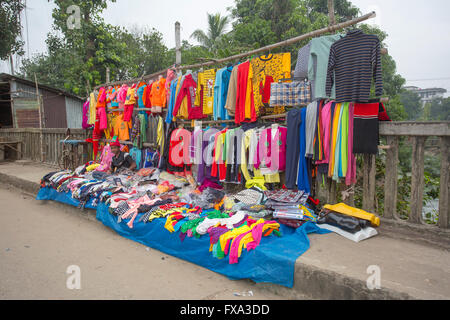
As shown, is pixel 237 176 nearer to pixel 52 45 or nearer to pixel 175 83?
pixel 175 83

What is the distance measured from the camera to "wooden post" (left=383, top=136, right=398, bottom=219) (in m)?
3.78

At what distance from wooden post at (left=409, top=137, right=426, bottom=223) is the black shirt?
571 centimetres

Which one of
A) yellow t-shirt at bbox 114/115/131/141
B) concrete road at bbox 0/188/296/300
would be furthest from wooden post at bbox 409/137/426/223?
yellow t-shirt at bbox 114/115/131/141

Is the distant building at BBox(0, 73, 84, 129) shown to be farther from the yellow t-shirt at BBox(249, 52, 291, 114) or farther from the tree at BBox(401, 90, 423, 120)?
the tree at BBox(401, 90, 423, 120)

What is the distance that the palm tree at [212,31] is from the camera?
80.2 ft

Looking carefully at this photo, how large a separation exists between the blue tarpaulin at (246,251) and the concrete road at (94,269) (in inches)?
4.5

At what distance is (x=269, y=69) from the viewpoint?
16.1 ft

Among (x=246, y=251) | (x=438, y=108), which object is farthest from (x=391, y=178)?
(x=438, y=108)

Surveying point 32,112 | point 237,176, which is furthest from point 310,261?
point 32,112

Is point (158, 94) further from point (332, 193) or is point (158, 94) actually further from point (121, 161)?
point (332, 193)

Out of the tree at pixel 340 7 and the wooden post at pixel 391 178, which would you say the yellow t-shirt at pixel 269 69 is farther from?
the tree at pixel 340 7

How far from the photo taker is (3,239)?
487cm
